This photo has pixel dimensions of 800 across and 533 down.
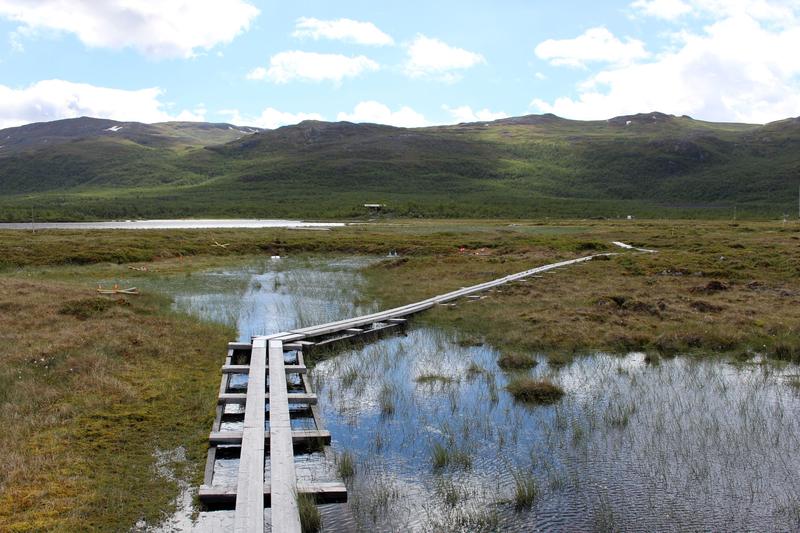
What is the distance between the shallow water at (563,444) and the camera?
844 centimetres

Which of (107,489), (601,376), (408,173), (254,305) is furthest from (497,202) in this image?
(107,489)

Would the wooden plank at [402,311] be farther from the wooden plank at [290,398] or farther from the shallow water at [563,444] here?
the wooden plank at [290,398]

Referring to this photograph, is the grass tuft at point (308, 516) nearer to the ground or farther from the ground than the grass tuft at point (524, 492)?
farther from the ground

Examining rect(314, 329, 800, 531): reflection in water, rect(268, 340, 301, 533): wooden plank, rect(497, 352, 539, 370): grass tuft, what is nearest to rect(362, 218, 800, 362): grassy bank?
rect(497, 352, 539, 370): grass tuft

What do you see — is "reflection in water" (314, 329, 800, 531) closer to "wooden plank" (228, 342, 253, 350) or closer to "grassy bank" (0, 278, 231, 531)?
"wooden plank" (228, 342, 253, 350)

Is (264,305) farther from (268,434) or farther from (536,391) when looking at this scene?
(268,434)

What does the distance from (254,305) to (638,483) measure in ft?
56.7

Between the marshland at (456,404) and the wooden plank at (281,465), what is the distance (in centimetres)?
46

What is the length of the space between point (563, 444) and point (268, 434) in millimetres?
4770

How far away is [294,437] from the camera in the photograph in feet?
34.3

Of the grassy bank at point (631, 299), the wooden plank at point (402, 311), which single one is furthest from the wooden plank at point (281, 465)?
the grassy bank at point (631, 299)

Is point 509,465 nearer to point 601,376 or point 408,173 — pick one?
point 601,376

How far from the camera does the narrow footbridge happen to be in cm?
805

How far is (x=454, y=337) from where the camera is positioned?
19031mm
